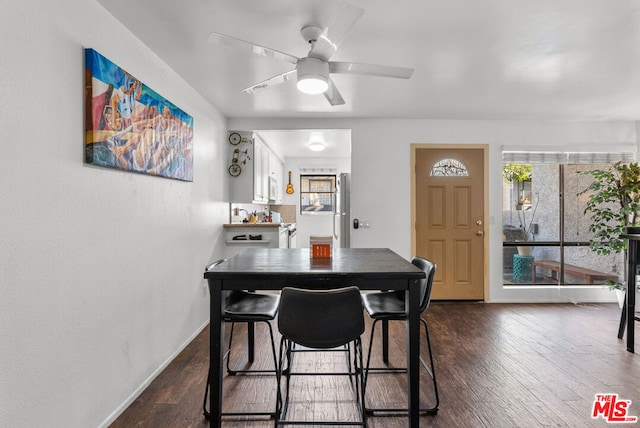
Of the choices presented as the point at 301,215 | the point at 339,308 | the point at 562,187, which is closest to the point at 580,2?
the point at 339,308

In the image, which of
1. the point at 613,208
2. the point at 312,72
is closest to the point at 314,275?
the point at 312,72

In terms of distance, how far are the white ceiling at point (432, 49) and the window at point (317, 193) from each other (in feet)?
12.4

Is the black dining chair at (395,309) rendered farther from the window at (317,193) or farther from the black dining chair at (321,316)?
the window at (317,193)

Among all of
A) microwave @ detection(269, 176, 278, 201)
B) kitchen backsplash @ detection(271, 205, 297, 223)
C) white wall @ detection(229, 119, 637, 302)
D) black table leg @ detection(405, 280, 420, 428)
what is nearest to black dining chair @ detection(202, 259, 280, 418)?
black table leg @ detection(405, 280, 420, 428)

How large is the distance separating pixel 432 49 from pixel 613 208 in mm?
3951

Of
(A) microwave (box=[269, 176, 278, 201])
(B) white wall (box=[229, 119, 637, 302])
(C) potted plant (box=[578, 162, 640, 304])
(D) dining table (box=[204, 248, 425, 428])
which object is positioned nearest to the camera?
(D) dining table (box=[204, 248, 425, 428])

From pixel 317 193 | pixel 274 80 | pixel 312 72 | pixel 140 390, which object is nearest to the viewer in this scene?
pixel 312 72

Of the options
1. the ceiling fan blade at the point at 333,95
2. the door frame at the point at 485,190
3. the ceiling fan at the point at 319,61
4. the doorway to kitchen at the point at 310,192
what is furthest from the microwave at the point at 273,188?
the ceiling fan at the point at 319,61

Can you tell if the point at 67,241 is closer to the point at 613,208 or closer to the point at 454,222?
the point at 454,222

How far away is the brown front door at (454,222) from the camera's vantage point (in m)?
4.48

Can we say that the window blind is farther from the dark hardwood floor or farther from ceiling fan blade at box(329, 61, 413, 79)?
ceiling fan blade at box(329, 61, 413, 79)

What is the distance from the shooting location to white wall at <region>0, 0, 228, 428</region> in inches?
53.7

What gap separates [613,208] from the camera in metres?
4.58

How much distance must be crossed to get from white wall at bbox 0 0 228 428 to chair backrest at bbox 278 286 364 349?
3.42 feet
